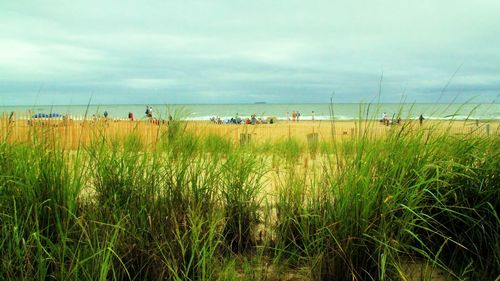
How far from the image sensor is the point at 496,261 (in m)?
2.24

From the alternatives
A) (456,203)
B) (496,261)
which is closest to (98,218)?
(456,203)

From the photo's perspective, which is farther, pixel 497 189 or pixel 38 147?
pixel 38 147

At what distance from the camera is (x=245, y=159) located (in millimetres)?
3207

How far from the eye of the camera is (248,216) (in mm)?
2840

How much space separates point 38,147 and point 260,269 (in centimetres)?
148

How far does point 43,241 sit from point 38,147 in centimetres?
61

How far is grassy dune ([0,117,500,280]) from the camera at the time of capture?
6.69ft

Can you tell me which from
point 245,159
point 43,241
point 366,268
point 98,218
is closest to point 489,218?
point 366,268

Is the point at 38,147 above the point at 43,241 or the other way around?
above

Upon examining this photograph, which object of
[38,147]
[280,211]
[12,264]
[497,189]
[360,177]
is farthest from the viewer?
[280,211]

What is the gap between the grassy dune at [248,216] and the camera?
80.3 inches

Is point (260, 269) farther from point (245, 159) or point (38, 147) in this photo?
→ point (38, 147)

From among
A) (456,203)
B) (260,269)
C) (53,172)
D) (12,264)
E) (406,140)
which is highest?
(406,140)

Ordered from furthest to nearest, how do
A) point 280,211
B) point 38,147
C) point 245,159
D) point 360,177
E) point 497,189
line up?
point 245,159
point 280,211
point 38,147
point 497,189
point 360,177
